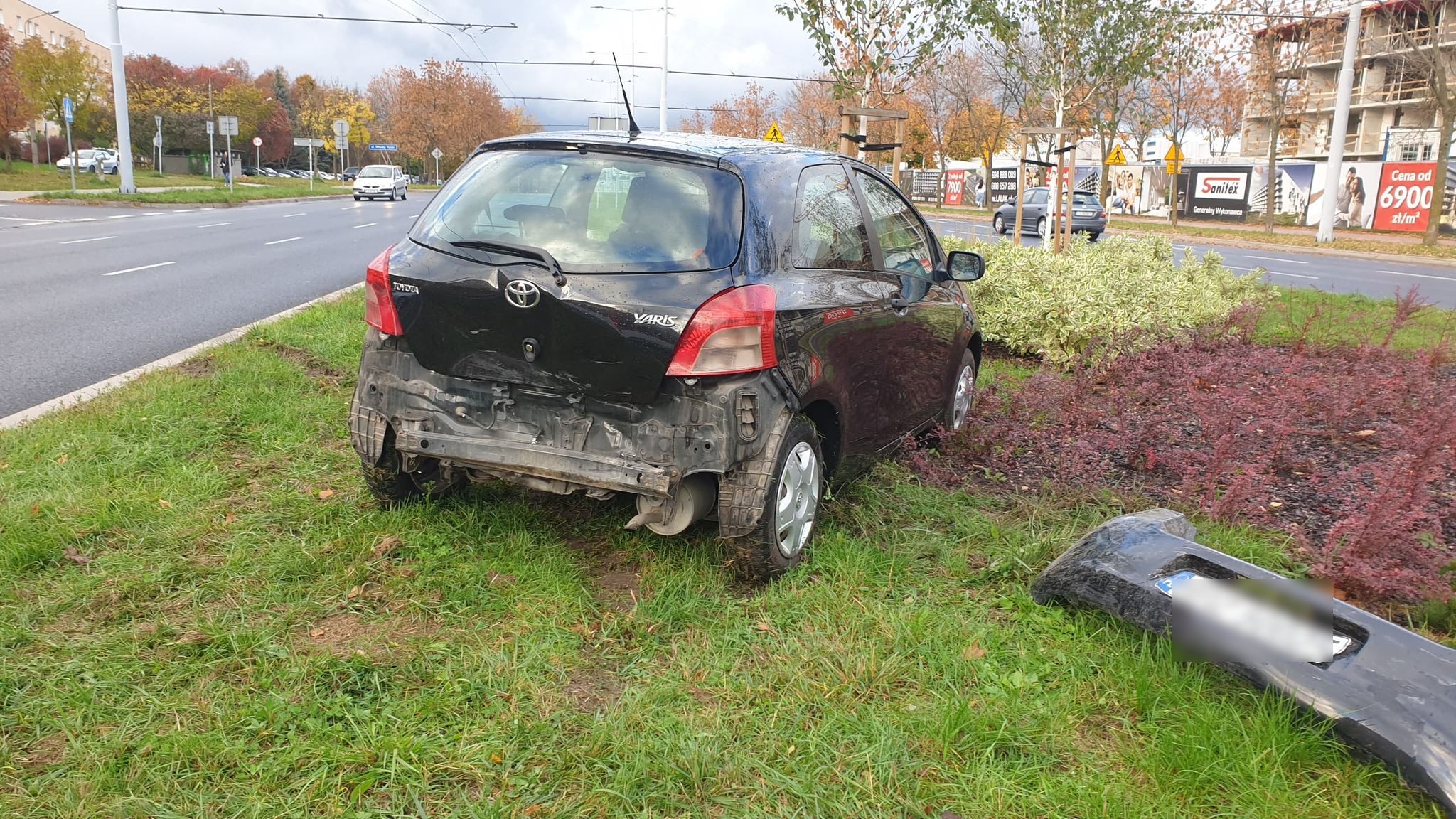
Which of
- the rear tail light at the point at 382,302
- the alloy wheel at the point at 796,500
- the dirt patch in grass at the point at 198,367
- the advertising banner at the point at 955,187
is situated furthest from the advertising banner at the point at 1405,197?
the rear tail light at the point at 382,302

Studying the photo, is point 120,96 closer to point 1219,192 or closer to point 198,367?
point 198,367

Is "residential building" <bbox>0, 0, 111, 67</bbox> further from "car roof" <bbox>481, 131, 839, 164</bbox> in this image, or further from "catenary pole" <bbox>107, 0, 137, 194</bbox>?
"car roof" <bbox>481, 131, 839, 164</bbox>

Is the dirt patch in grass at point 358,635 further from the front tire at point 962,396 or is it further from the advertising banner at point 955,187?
the advertising banner at point 955,187

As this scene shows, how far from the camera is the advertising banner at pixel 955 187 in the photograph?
57812mm

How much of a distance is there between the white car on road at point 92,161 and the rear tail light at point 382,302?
5996cm

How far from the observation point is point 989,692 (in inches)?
114

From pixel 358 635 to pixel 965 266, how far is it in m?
3.46

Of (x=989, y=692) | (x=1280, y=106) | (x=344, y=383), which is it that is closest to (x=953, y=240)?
(x=344, y=383)

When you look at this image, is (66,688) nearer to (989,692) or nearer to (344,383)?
(989,692)

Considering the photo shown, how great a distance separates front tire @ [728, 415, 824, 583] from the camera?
3445mm

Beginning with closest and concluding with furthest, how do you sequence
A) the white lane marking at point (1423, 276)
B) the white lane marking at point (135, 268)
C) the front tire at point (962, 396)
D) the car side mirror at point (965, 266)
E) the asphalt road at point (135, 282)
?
the car side mirror at point (965, 266)
the front tire at point (962, 396)
the asphalt road at point (135, 282)
the white lane marking at point (135, 268)
the white lane marking at point (1423, 276)

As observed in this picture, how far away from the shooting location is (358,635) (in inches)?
125

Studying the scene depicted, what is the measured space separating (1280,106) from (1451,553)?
1392 inches

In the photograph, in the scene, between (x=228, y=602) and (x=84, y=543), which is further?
(x=84, y=543)
